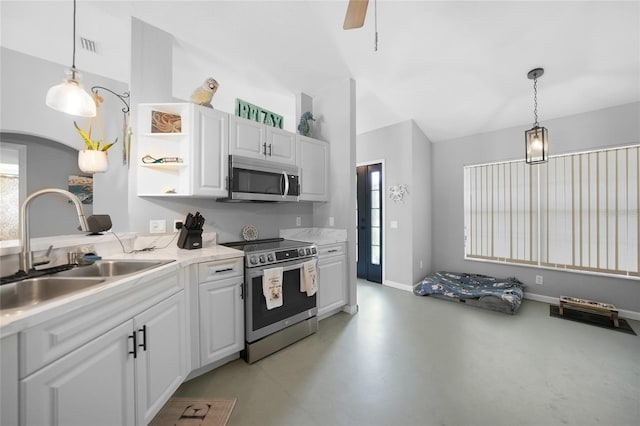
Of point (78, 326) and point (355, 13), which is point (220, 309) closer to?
point (78, 326)

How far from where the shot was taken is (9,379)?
2.43 feet

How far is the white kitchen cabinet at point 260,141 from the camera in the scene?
2387 mm

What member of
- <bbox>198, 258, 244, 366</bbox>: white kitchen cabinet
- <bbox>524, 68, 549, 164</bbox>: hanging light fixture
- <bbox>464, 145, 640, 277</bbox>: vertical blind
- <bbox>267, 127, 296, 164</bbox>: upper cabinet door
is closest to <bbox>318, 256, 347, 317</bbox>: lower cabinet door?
<bbox>198, 258, 244, 366</bbox>: white kitchen cabinet

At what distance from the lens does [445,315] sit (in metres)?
3.03

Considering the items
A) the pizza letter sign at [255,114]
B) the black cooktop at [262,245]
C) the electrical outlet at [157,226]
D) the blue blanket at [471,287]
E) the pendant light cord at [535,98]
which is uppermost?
the pendant light cord at [535,98]

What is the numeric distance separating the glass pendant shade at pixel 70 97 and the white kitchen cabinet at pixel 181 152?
63 cm

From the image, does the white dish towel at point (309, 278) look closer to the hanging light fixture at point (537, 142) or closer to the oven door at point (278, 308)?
the oven door at point (278, 308)

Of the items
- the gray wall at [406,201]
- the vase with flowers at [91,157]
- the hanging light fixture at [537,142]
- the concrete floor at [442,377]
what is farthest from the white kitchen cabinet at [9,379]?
the gray wall at [406,201]

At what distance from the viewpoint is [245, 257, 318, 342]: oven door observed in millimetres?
2059

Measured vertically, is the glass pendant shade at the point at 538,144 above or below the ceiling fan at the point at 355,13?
below

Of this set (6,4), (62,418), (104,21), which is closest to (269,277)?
(62,418)

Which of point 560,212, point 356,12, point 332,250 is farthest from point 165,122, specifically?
point 560,212

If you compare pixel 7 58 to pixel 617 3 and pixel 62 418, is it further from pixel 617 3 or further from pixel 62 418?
pixel 617 3

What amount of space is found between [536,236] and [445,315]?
195 centimetres
